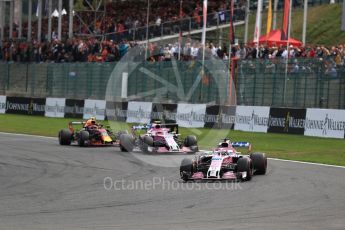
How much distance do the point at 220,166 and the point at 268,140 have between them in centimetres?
1173

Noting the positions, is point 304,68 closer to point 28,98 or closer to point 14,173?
point 14,173

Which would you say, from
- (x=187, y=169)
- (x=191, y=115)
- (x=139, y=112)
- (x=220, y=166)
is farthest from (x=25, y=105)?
(x=220, y=166)

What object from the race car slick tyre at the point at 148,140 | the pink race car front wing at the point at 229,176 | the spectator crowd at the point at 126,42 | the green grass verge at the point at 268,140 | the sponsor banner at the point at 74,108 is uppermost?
the spectator crowd at the point at 126,42

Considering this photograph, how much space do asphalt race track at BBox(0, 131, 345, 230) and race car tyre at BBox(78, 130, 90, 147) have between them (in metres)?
4.23

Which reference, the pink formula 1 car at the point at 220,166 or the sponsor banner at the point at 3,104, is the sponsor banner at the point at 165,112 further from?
the pink formula 1 car at the point at 220,166

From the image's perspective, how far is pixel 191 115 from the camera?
1335 inches

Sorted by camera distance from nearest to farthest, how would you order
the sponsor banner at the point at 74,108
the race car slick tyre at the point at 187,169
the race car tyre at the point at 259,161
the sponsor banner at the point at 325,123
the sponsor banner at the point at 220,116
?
the race car slick tyre at the point at 187,169 < the race car tyre at the point at 259,161 < the sponsor banner at the point at 325,123 < the sponsor banner at the point at 220,116 < the sponsor banner at the point at 74,108

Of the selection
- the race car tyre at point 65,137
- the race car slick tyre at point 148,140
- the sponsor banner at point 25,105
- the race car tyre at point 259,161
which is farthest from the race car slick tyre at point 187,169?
the sponsor banner at point 25,105

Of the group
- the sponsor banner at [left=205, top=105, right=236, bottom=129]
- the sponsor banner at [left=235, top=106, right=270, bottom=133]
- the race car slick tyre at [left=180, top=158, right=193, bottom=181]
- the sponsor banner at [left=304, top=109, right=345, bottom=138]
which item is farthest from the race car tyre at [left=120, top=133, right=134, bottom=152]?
the sponsor banner at [left=205, top=105, right=236, bottom=129]

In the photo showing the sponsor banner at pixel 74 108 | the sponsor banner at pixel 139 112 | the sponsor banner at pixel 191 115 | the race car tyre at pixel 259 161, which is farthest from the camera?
the sponsor banner at pixel 74 108

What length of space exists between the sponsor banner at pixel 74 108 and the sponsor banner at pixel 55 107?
1.10 ft

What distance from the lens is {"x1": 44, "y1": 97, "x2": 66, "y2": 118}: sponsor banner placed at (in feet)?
136

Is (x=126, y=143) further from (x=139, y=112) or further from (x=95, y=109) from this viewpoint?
(x=95, y=109)

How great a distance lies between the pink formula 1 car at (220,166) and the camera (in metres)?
15.4
